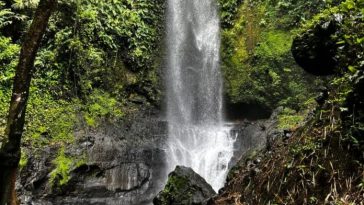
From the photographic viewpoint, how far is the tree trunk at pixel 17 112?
3.62 m

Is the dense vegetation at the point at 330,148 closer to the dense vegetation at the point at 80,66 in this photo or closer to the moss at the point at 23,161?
the moss at the point at 23,161

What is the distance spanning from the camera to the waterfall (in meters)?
13.0

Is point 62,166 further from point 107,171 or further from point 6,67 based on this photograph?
point 6,67

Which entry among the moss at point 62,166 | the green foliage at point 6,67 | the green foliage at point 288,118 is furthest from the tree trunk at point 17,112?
the green foliage at point 288,118

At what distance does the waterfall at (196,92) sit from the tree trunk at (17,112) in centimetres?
908

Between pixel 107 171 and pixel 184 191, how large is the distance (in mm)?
3592

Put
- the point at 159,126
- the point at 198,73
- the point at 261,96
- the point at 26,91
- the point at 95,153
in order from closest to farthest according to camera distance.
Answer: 1. the point at 26,91
2. the point at 95,153
3. the point at 159,126
4. the point at 261,96
5. the point at 198,73

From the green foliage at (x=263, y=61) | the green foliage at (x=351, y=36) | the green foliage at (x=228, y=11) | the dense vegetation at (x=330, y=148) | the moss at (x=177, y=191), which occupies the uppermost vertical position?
the green foliage at (x=228, y=11)

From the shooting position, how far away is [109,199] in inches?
425

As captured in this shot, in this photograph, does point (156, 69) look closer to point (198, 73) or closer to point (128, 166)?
point (198, 73)

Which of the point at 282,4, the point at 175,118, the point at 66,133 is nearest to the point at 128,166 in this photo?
the point at 66,133

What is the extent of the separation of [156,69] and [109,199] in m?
6.79

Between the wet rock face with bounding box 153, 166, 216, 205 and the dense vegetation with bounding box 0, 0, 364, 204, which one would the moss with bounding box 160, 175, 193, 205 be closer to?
the wet rock face with bounding box 153, 166, 216, 205

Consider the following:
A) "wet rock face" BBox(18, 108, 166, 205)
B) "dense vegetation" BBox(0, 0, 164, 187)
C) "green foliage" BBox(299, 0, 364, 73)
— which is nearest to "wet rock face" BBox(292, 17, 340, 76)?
"green foliage" BBox(299, 0, 364, 73)
